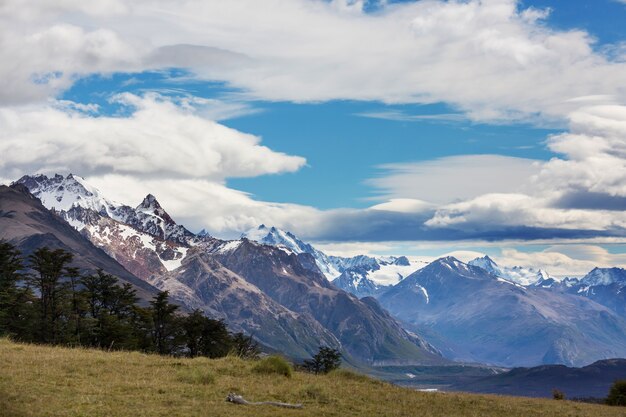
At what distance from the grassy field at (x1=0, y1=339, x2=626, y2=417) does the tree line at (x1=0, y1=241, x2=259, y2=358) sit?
34.0 m

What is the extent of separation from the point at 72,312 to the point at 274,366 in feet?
171

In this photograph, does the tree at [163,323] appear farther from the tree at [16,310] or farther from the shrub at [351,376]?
the shrub at [351,376]

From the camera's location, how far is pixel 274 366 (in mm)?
40625

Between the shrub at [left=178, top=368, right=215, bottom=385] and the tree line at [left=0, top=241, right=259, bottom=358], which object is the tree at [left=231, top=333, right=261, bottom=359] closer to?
the tree line at [left=0, top=241, right=259, bottom=358]

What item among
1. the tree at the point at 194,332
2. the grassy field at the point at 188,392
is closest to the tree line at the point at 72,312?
the tree at the point at 194,332

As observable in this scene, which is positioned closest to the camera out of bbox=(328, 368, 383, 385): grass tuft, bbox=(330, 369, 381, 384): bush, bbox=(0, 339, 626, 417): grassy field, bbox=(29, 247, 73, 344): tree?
Result: bbox=(0, 339, 626, 417): grassy field

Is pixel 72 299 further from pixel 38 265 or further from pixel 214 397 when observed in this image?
pixel 214 397

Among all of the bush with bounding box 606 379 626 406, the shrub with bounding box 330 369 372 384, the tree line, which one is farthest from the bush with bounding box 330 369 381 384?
the tree line

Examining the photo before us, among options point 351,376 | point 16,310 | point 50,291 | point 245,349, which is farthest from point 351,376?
point 245,349

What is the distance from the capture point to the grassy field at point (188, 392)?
96.0ft

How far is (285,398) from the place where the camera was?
111 ft

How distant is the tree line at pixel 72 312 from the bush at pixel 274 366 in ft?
110

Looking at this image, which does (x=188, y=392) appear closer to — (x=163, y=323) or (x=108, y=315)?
(x=108, y=315)

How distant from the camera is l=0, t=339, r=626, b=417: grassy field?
29.2 metres
